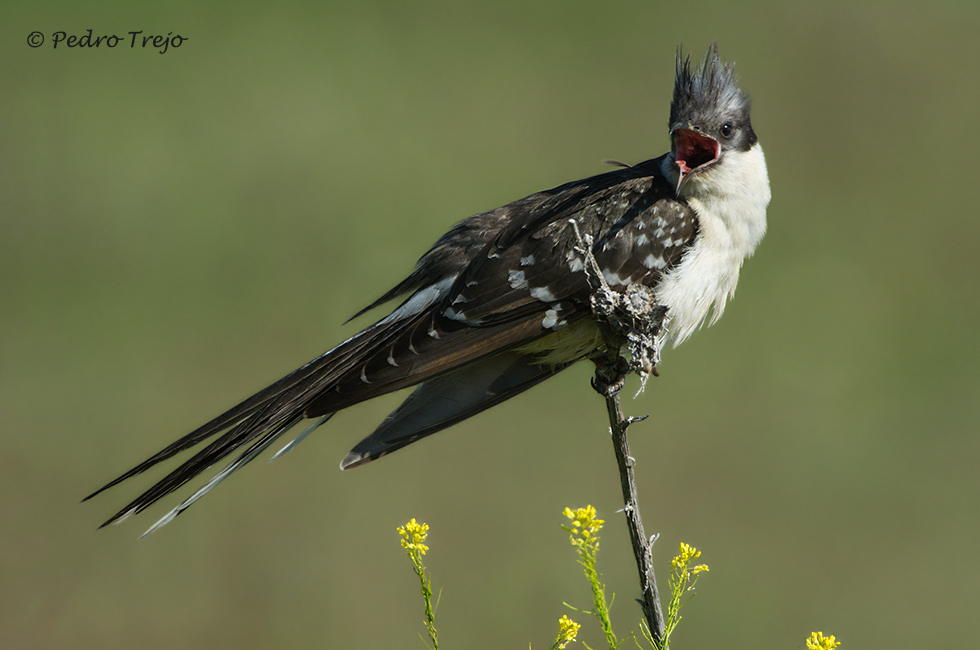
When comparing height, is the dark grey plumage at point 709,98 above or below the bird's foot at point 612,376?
above

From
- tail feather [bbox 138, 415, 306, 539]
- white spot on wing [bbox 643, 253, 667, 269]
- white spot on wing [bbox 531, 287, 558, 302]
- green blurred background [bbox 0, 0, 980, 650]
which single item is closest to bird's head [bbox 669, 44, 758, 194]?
white spot on wing [bbox 643, 253, 667, 269]

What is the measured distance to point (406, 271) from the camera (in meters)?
7.23

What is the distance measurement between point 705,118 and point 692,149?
0.50ft

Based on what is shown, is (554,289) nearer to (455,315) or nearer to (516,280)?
(516,280)

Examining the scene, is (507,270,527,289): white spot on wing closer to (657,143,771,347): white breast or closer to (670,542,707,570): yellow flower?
(657,143,771,347): white breast

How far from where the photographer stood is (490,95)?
929 cm

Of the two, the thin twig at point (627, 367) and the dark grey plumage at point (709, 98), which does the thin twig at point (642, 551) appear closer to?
the thin twig at point (627, 367)

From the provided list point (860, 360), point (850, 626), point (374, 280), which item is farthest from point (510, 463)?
point (860, 360)

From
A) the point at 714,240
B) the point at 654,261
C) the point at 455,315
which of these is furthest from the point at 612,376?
the point at 714,240

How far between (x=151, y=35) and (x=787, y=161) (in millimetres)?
6154

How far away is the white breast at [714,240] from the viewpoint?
3.30 meters

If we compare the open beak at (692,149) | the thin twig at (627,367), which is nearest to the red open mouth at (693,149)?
the open beak at (692,149)

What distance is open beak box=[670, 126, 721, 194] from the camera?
3.45 m

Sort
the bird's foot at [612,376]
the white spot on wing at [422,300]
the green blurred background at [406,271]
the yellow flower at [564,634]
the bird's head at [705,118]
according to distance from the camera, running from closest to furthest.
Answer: the yellow flower at [564,634]
the bird's foot at [612,376]
the bird's head at [705,118]
the white spot on wing at [422,300]
the green blurred background at [406,271]
